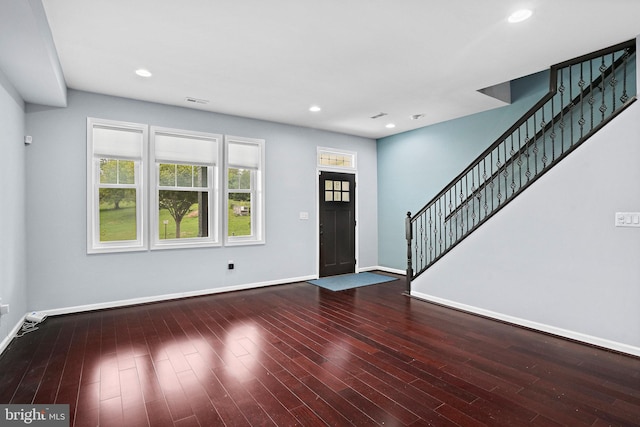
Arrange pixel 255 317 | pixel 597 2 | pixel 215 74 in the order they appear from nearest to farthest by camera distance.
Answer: pixel 597 2, pixel 215 74, pixel 255 317

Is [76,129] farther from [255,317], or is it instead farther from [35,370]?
[255,317]

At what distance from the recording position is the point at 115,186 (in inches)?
178

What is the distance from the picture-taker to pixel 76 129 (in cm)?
425

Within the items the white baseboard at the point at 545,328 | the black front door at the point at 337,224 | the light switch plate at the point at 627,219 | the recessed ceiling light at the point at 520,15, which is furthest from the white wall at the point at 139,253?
the light switch plate at the point at 627,219

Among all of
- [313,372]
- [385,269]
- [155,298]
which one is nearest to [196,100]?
[155,298]

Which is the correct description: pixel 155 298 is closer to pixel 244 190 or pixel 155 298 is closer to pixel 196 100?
pixel 244 190

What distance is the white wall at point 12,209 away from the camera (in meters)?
3.14

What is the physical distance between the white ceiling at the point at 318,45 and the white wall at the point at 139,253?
1.48ft

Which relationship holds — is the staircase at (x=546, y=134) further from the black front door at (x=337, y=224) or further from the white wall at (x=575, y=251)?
the black front door at (x=337, y=224)

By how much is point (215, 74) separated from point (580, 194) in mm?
4156

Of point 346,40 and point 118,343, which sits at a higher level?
point 346,40

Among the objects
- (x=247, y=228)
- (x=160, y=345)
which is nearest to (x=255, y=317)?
(x=160, y=345)

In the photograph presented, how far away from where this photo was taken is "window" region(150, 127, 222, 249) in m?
4.83

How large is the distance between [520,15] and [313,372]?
338 cm
